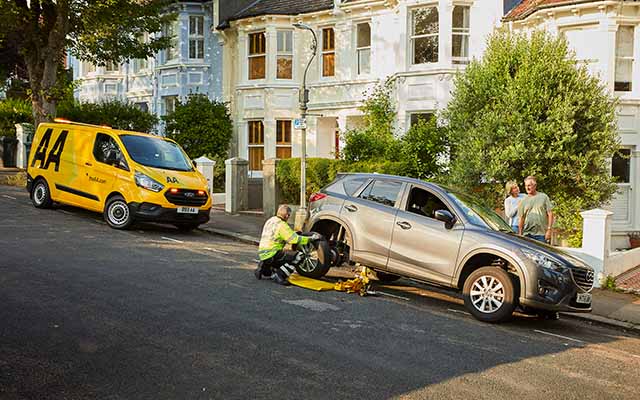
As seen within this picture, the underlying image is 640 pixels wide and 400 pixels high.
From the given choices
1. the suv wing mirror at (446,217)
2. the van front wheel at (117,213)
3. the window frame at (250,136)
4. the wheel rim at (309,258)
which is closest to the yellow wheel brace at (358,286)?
the wheel rim at (309,258)

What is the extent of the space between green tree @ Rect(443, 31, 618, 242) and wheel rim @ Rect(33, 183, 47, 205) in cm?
942

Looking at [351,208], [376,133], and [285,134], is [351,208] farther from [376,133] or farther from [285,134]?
[285,134]

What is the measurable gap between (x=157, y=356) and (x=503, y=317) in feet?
15.0

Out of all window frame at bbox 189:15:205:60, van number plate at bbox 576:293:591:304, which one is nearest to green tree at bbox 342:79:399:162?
van number plate at bbox 576:293:591:304

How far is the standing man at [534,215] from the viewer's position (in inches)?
472

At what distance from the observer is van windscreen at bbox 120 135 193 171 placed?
15914 mm

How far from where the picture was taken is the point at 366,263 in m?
10.9

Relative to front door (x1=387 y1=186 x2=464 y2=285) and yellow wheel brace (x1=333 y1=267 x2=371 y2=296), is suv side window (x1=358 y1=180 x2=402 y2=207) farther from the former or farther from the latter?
yellow wheel brace (x1=333 y1=267 x2=371 y2=296)

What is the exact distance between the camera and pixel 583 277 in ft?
31.7

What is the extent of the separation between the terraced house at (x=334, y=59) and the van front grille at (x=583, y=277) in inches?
523

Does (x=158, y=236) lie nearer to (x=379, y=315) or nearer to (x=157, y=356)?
(x=379, y=315)

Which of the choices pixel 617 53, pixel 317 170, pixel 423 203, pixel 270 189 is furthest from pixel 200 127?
pixel 423 203

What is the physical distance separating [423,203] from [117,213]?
7386 millimetres

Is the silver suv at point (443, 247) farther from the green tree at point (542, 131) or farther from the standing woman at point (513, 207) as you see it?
the green tree at point (542, 131)
